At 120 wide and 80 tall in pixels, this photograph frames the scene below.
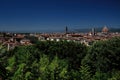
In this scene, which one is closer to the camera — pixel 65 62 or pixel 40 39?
pixel 65 62

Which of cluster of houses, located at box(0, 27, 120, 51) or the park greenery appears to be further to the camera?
cluster of houses, located at box(0, 27, 120, 51)

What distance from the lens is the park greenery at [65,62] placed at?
54.1 feet

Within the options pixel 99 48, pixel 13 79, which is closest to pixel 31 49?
pixel 99 48

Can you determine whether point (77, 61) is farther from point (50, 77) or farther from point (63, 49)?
point (50, 77)

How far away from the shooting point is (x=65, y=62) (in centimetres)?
2525

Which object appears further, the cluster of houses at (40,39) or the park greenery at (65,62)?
the cluster of houses at (40,39)

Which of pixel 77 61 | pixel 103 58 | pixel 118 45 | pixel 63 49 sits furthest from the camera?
pixel 63 49

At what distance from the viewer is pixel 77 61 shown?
29.1m

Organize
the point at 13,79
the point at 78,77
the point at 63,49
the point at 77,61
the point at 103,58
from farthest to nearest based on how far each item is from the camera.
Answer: the point at 63,49
the point at 77,61
the point at 103,58
the point at 78,77
the point at 13,79

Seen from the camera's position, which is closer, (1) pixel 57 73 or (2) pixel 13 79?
(2) pixel 13 79

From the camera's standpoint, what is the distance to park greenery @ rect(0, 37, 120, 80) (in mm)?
16484

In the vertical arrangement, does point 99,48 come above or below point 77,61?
above

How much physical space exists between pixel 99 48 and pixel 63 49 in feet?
21.7

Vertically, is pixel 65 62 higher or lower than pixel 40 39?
lower
